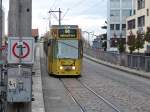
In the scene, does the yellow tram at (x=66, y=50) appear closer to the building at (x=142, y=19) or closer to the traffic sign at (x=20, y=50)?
the traffic sign at (x=20, y=50)

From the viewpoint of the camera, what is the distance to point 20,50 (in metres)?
10.7

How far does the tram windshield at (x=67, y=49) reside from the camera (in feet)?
114

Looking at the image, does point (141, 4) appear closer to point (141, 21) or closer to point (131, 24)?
point (141, 21)

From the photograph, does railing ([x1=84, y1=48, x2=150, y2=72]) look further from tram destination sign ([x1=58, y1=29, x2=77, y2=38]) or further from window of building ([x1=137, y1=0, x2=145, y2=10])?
window of building ([x1=137, y1=0, x2=145, y2=10])

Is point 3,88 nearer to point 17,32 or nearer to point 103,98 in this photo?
point 17,32

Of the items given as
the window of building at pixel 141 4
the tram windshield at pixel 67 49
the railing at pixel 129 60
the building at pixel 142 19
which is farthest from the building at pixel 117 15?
the tram windshield at pixel 67 49

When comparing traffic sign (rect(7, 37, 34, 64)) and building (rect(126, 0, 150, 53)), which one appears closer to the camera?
traffic sign (rect(7, 37, 34, 64))

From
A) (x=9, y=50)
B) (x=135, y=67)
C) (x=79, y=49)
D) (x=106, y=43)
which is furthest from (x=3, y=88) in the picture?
(x=106, y=43)

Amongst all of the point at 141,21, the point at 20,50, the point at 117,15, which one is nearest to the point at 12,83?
the point at 20,50

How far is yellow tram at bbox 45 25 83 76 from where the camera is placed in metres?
34.8

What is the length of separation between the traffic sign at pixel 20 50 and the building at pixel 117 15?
124492 millimetres

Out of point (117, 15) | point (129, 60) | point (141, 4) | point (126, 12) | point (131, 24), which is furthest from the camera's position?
point (126, 12)

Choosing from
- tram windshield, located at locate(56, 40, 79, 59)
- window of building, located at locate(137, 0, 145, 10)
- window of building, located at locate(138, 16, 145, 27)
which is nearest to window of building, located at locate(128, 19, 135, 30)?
Result: window of building, located at locate(137, 0, 145, 10)

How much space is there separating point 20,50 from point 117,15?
129789 millimetres
